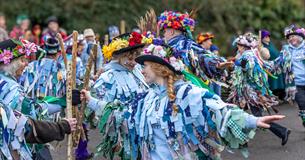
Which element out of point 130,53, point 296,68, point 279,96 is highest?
point 130,53

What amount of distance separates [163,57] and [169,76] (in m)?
0.18

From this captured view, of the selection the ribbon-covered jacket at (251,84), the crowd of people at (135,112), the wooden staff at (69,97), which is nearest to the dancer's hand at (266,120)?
the crowd of people at (135,112)

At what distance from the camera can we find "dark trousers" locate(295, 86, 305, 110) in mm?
9639

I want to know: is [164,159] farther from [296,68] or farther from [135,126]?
[296,68]

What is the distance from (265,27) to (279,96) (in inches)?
387

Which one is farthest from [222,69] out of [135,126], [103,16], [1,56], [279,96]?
[103,16]

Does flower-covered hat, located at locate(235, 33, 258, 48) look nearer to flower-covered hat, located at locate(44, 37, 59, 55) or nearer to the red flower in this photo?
flower-covered hat, located at locate(44, 37, 59, 55)

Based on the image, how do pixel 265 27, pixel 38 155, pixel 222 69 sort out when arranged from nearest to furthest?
pixel 38 155 < pixel 222 69 < pixel 265 27

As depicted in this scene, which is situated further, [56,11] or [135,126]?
[56,11]

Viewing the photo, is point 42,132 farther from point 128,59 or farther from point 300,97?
point 300,97

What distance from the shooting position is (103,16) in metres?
20.5

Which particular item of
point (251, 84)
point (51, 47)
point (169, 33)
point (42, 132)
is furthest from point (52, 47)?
point (42, 132)

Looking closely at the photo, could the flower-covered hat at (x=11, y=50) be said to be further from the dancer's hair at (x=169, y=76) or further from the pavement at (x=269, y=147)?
the pavement at (x=269, y=147)

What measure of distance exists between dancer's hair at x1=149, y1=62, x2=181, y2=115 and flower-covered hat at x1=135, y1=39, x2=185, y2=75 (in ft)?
0.16
